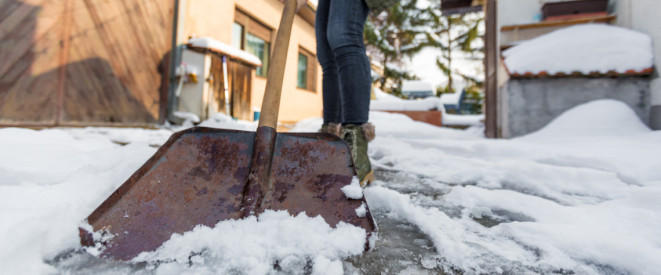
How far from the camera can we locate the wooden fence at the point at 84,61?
225 centimetres

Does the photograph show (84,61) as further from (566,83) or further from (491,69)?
(491,69)

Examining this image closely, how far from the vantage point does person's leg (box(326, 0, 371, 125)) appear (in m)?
1.15

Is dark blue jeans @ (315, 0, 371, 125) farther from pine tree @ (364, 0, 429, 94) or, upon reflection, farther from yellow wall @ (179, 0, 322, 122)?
pine tree @ (364, 0, 429, 94)

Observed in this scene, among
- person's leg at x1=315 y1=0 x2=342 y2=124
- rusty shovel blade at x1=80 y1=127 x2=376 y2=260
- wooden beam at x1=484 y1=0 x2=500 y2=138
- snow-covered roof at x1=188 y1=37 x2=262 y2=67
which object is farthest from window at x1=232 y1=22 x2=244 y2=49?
rusty shovel blade at x1=80 y1=127 x2=376 y2=260

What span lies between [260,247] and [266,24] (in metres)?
5.67

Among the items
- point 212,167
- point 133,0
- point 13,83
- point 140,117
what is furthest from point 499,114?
point 13,83

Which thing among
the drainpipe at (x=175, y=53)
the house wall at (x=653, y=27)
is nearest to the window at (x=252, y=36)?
the drainpipe at (x=175, y=53)

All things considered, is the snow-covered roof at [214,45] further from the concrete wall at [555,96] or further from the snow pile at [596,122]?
the snow pile at [596,122]

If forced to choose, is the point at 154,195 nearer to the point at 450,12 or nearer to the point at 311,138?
the point at 311,138

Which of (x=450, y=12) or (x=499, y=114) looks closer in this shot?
(x=499, y=114)

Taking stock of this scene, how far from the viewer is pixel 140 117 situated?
3322 mm

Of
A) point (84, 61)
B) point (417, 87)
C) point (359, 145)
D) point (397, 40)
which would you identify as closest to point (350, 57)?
point (359, 145)

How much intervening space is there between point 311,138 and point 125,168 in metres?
0.51

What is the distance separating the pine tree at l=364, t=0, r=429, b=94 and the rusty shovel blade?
12.4 m
